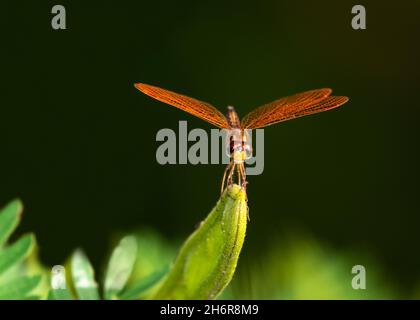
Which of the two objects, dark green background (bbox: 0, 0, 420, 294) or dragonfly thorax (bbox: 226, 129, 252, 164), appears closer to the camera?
dragonfly thorax (bbox: 226, 129, 252, 164)

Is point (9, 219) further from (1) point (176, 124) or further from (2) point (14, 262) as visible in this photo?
A: (1) point (176, 124)

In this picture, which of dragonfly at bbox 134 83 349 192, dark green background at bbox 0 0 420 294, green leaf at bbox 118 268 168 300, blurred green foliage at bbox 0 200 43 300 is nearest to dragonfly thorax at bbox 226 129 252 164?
dragonfly at bbox 134 83 349 192

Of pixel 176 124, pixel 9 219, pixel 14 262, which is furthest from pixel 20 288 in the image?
pixel 176 124

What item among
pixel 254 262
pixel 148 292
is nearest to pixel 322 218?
pixel 254 262

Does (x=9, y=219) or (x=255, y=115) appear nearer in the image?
(x=255, y=115)

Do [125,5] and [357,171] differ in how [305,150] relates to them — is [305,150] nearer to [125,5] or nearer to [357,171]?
[357,171]

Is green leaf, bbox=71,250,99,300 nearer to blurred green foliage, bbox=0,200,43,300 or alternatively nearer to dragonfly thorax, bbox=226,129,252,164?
blurred green foliage, bbox=0,200,43,300
